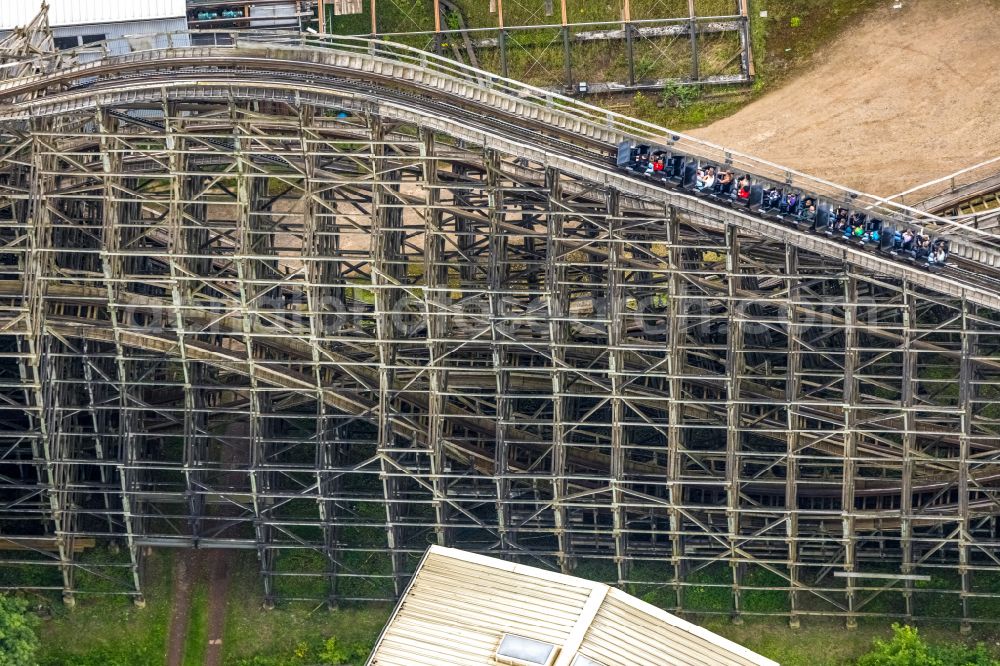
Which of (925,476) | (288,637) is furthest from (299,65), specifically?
(925,476)

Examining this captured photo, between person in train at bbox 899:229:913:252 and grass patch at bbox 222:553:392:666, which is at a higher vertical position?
person in train at bbox 899:229:913:252

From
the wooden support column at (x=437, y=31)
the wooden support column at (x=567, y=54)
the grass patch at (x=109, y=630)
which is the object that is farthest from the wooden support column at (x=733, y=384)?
the grass patch at (x=109, y=630)

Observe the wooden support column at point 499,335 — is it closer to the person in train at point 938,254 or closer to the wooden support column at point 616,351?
the wooden support column at point 616,351

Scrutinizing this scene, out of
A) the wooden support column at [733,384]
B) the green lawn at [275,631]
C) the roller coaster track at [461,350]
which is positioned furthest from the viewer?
the green lawn at [275,631]

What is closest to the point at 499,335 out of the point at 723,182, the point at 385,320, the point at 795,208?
the point at 385,320

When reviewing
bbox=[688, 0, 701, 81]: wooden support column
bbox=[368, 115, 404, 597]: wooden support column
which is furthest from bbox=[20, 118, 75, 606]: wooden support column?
bbox=[688, 0, 701, 81]: wooden support column

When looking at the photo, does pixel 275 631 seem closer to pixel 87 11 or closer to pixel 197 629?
pixel 197 629

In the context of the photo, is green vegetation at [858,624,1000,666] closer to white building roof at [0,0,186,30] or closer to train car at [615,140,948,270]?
train car at [615,140,948,270]
